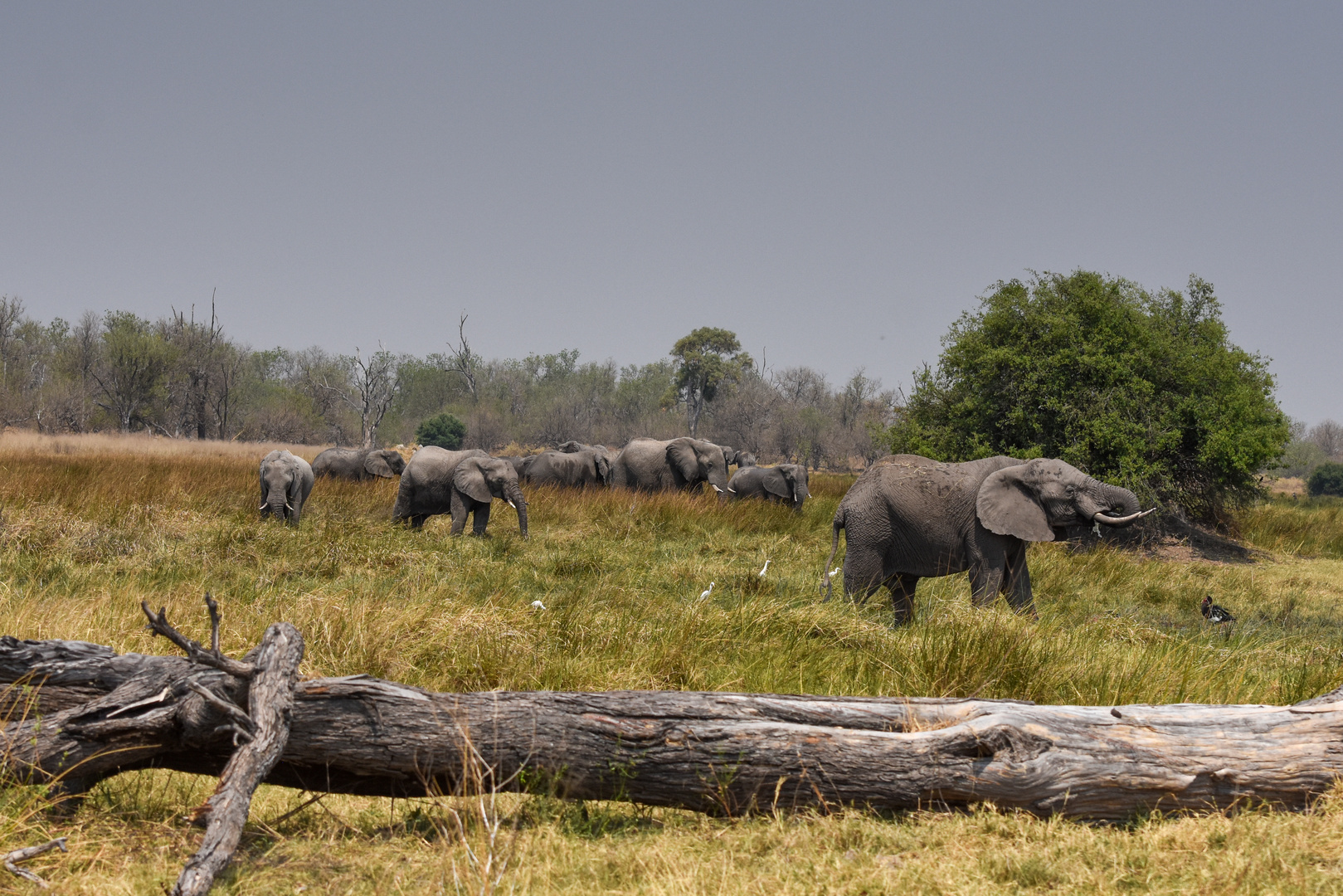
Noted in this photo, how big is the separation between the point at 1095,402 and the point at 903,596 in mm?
9689

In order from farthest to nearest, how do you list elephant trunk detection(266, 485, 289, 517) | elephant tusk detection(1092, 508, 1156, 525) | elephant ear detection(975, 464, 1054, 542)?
elephant trunk detection(266, 485, 289, 517) < elephant ear detection(975, 464, 1054, 542) < elephant tusk detection(1092, 508, 1156, 525)

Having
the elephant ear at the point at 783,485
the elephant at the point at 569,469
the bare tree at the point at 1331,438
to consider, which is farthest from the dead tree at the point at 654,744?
the bare tree at the point at 1331,438

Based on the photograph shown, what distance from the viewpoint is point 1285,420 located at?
60.0ft

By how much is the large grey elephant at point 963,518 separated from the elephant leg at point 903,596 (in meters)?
0.01

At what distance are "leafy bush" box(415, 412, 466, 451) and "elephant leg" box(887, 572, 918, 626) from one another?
151 ft

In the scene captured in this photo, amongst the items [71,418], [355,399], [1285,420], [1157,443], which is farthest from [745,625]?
[355,399]

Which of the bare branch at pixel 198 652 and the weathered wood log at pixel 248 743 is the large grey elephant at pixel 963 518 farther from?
the bare branch at pixel 198 652

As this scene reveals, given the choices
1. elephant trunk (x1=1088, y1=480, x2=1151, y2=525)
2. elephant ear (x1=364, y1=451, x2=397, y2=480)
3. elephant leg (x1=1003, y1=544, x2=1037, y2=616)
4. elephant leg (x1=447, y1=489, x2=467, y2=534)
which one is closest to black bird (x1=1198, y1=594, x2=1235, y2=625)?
elephant trunk (x1=1088, y1=480, x2=1151, y2=525)

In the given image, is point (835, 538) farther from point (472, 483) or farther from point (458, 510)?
point (458, 510)

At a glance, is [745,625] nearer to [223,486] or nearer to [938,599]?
[938,599]

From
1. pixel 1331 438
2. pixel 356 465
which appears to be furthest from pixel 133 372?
pixel 1331 438

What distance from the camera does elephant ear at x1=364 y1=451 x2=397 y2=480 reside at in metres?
20.5

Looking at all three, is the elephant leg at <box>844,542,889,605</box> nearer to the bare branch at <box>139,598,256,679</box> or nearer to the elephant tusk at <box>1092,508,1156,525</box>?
the elephant tusk at <box>1092,508,1156,525</box>

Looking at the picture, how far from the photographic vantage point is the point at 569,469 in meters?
21.3
